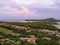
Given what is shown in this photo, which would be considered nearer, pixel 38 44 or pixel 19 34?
pixel 38 44

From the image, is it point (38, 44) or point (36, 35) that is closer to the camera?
point (38, 44)

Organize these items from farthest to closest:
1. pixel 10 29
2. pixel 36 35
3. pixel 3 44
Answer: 1. pixel 10 29
2. pixel 36 35
3. pixel 3 44

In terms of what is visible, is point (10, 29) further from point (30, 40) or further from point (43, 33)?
point (30, 40)

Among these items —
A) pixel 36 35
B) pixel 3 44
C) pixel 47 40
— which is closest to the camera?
pixel 3 44

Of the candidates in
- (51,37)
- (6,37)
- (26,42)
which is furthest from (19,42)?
(51,37)

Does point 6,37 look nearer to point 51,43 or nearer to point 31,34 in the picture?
point 31,34

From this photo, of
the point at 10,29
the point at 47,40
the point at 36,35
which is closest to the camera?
the point at 47,40

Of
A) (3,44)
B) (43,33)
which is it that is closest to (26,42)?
(3,44)
